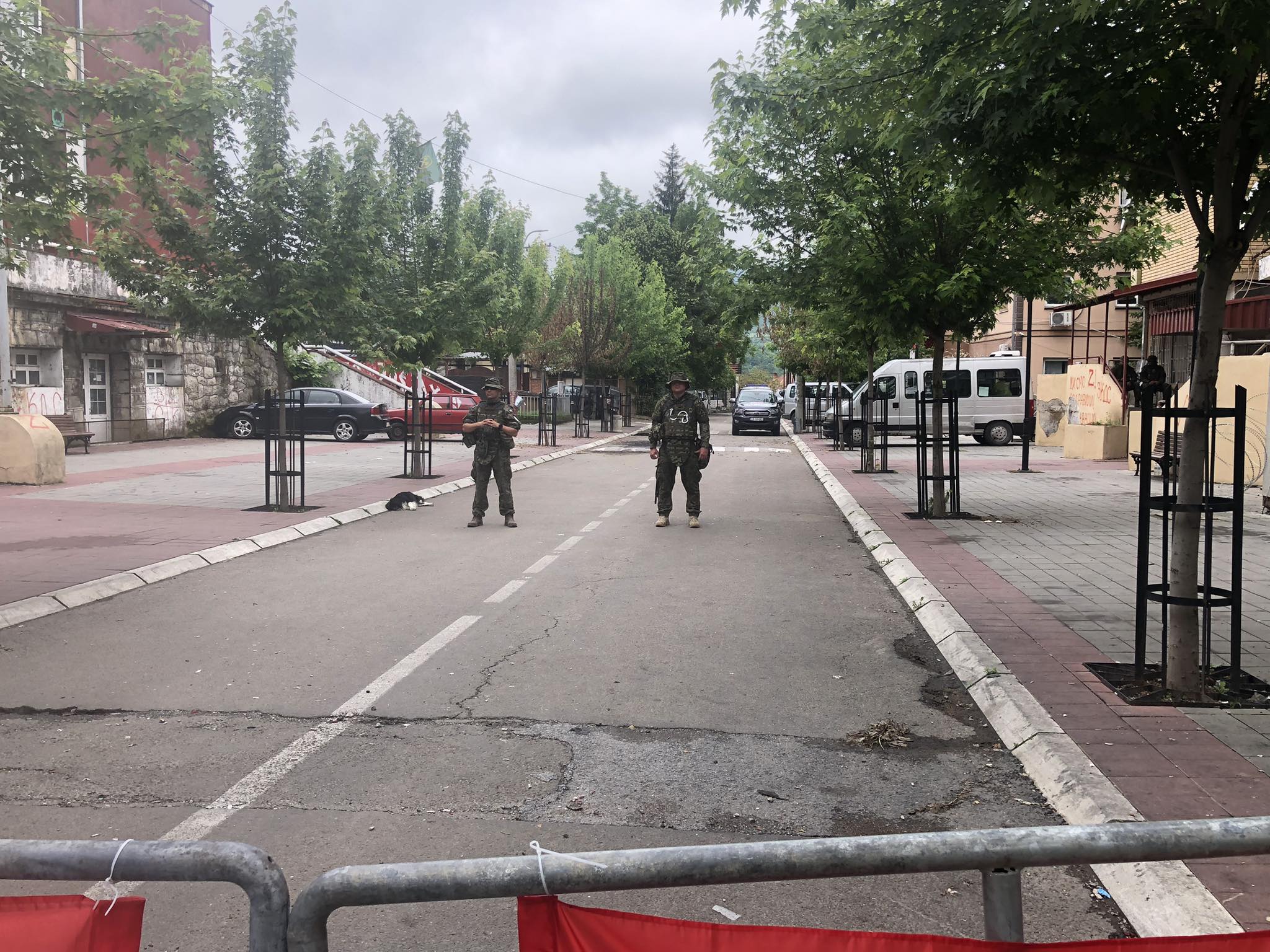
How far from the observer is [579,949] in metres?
1.86

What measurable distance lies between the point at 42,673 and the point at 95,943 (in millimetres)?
5148

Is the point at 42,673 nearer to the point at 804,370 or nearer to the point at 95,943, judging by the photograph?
the point at 95,943

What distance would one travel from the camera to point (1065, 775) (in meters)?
4.36

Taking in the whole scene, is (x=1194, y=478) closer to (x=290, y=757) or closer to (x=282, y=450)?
(x=290, y=757)

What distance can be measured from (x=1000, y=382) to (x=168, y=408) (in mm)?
24301

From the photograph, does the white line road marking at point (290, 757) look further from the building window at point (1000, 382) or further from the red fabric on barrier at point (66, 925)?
the building window at point (1000, 382)

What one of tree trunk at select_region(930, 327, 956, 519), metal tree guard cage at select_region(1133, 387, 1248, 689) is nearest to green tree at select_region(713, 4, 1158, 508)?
tree trunk at select_region(930, 327, 956, 519)

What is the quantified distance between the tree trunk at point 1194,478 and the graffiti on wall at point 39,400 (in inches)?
917

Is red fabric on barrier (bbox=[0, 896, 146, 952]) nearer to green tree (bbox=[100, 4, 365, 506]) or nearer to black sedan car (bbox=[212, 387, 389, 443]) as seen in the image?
green tree (bbox=[100, 4, 365, 506])

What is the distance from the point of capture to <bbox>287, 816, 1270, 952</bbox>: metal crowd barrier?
165cm

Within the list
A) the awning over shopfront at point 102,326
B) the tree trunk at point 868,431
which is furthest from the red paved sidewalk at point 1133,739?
the awning over shopfront at point 102,326

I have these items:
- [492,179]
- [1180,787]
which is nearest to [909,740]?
[1180,787]

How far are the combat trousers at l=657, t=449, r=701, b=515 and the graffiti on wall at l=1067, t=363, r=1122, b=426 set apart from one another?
15.3 metres

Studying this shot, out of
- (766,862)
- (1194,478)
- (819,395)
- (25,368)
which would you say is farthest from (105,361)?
(766,862)
